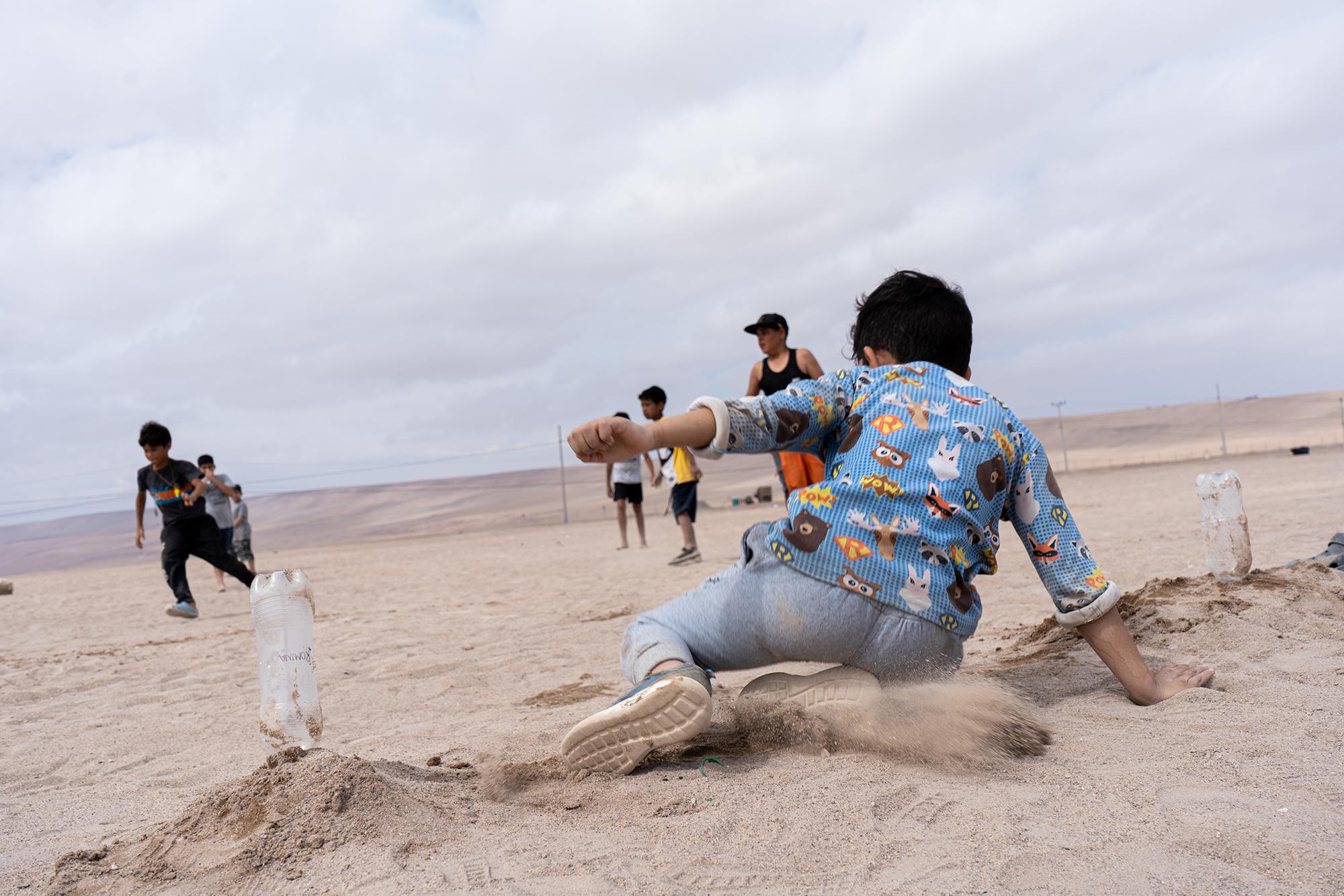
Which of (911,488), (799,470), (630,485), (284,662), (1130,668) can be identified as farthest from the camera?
(630,485)

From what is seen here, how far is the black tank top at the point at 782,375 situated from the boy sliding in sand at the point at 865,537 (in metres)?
3.36

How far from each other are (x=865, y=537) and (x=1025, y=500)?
0.58m

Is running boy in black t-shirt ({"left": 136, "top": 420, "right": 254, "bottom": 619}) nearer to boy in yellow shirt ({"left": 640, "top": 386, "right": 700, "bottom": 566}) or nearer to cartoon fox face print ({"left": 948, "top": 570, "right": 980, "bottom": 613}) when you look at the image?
boy in yellow shirt ({"left": 640, "top": 386, "right": 700, "bottom": 566})

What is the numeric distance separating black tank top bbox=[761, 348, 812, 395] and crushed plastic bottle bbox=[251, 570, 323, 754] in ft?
12.8

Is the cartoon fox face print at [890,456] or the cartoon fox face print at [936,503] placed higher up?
the cartoon fox face print at [890,456]

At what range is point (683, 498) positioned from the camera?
9.29 metres

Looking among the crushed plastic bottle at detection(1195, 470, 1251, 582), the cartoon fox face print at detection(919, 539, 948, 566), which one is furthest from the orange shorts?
the cartoon fox face print at detection(919, 539, 948, 566)

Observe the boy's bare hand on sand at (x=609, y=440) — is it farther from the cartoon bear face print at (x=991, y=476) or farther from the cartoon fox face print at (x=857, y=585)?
the cartoon bear face print at (x=991, y=476)

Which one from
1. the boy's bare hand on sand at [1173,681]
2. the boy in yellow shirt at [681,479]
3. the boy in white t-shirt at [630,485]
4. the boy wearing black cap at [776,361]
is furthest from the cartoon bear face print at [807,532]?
the boy in white t-shirt at [630,485]

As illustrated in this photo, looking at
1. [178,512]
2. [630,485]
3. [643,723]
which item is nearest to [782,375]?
[643,723]

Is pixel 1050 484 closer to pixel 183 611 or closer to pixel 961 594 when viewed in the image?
pixel 961 594

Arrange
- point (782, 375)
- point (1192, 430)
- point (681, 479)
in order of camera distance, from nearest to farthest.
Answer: point (782, 375), point (681, 479), point (1192, 430)

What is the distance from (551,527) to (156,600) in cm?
1117

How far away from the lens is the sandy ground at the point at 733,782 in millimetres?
1626
